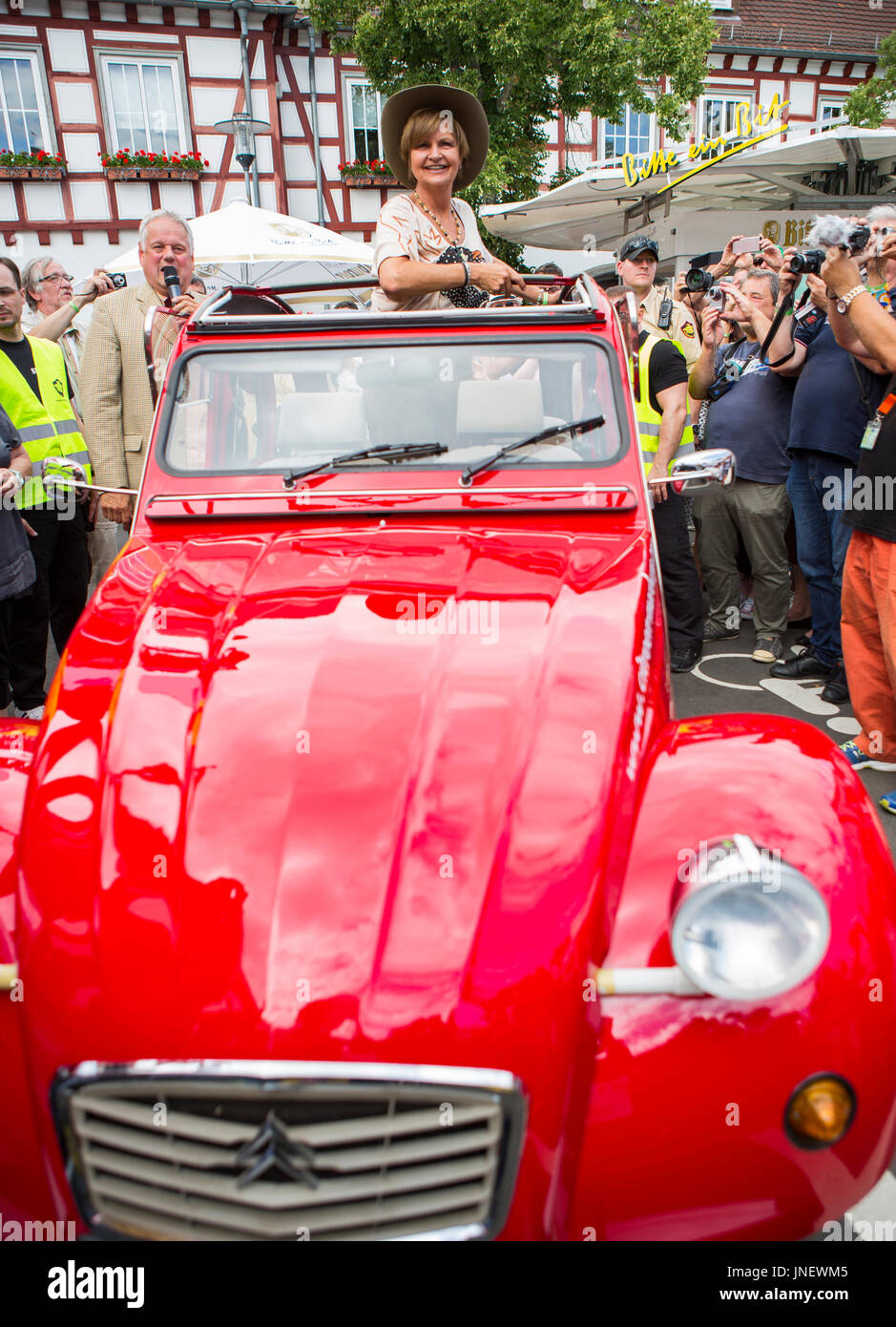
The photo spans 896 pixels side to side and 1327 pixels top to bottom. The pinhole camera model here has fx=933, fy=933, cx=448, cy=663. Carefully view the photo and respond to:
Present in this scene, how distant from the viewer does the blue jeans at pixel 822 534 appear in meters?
5.19

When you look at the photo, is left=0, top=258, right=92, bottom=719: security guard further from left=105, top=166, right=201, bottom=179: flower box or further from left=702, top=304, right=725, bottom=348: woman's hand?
left=105, top=166, right=201, bottom=179: flower box

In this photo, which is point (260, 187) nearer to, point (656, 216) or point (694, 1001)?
point (656, 216)

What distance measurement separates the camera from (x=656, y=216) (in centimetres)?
1275

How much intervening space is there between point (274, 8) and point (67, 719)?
62.9ft

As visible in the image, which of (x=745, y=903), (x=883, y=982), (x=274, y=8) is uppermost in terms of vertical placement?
(x=274, y=8)

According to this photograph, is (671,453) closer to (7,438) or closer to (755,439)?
(755,439)

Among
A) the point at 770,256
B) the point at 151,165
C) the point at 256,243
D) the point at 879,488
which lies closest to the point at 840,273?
the point at 879,488

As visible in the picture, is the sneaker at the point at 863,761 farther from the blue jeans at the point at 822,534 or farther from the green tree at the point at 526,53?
the green tree at the point at 526,53

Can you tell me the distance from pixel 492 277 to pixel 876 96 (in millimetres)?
17516

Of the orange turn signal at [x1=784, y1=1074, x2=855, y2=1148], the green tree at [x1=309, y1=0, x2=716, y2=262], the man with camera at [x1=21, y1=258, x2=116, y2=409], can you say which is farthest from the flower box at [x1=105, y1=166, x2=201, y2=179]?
the orange turn signal at [x1=784, y1=1074, x2=855, y2=1148]

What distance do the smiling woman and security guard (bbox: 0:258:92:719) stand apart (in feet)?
6.49

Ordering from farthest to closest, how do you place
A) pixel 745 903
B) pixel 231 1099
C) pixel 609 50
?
pixel 609 50 → pixel 745 903 → pixel 231 1099
